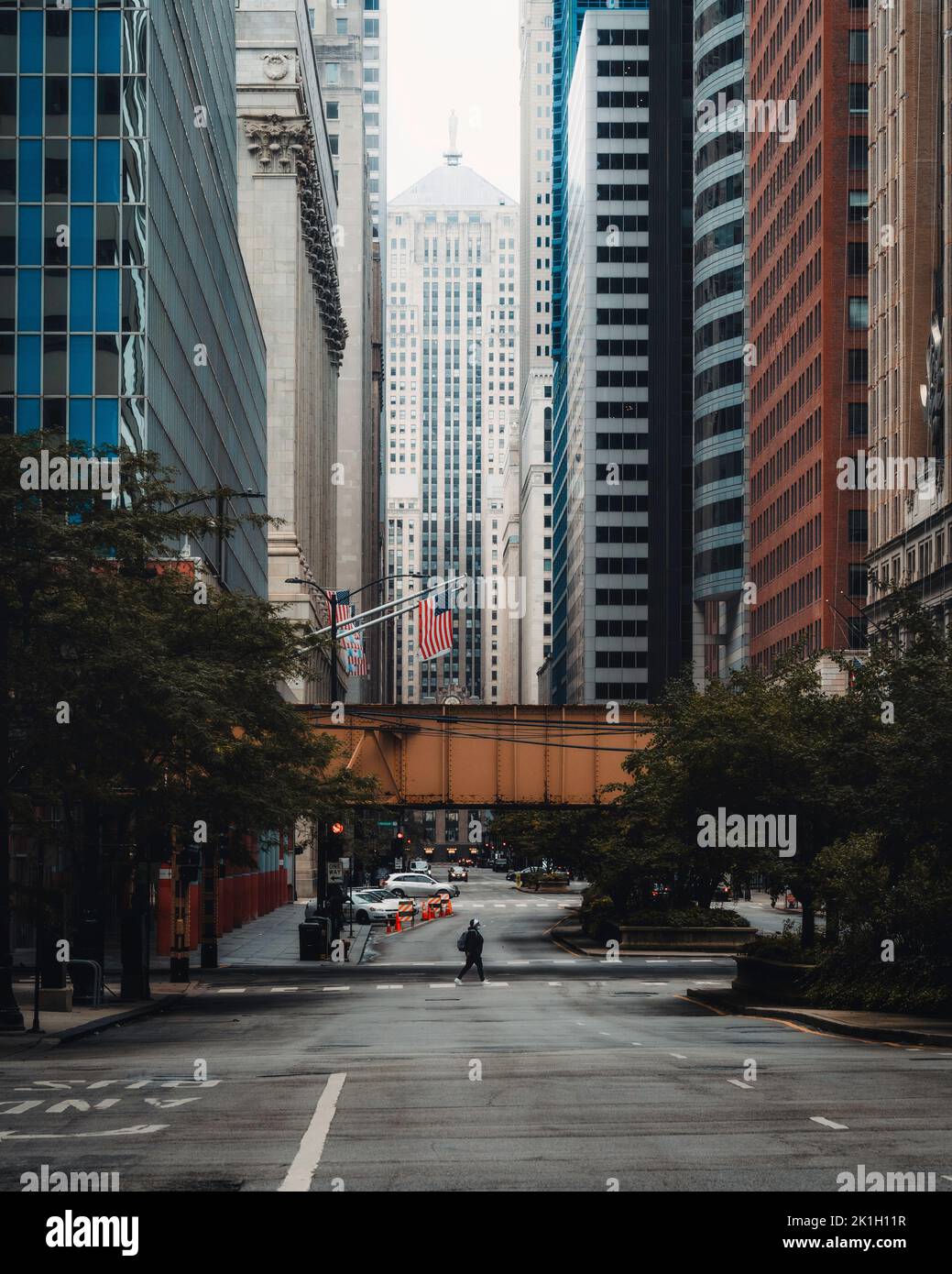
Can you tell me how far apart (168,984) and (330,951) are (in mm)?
12654

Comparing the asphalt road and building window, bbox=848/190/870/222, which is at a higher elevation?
building window, bbox=848/190/870/222

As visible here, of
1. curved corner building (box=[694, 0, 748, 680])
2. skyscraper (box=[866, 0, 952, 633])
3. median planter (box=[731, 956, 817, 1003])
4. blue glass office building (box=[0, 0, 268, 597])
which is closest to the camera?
median planter (box=[731, 956, 817, 1003])

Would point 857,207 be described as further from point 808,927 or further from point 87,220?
point 808,927

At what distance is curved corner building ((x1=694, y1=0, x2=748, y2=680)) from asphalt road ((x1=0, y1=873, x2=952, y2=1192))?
87.0 m

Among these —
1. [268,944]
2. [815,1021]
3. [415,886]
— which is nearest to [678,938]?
[268,944]

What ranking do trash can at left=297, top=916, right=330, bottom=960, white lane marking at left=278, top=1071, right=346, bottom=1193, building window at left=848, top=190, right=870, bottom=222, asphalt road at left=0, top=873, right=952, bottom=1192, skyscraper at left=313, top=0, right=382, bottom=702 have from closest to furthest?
white lane marking at left=278, top=1071, right=346, bottom=1193, asphalt road at left=0, top=873, right=952, bottom=1192, trash can at left=297, top=916, right=330, bottom=960, building window at left=848, top=190, right=870, bottom=222, skyscraper at left=313, top=0, right=382, bottom=702

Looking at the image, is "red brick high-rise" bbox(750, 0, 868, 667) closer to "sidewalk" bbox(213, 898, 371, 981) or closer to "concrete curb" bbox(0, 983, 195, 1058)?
"sidewalk" bbox(213, 898, 371, 981)

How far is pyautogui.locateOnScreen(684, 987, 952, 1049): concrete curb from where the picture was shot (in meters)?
24.5

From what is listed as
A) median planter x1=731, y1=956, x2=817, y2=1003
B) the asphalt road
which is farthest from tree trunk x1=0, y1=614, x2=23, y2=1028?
median planter x1=731, y1=956, x2=817, y2=1003

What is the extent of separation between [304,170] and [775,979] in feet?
269

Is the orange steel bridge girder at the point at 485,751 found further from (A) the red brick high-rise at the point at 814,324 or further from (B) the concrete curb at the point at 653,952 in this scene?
(A) the red brick high-rise at the point at 814,324
